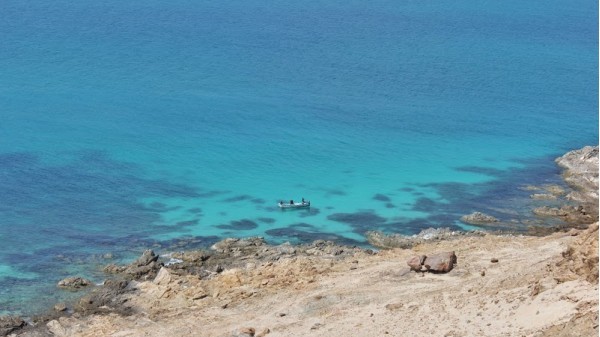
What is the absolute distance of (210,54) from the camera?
4087 inches

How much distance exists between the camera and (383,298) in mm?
37531

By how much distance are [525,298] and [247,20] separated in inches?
3659

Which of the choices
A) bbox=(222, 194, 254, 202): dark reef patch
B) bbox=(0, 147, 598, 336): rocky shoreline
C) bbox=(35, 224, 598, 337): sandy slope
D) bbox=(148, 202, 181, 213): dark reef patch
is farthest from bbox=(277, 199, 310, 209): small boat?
bbox=(35, 224, 598, 337): sandy slope

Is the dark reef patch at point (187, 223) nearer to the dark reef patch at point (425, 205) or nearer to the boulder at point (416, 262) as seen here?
the dark reef patch at point (425, 205)

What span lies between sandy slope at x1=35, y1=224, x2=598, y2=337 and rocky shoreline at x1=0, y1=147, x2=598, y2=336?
3.9 inches

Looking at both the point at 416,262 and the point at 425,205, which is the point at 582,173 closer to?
the point at 425,205

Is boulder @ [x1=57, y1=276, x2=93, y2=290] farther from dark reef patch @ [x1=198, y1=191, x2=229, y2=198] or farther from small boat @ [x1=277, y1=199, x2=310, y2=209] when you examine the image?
dark reef patch @ [x1=198, y1=191, x2=229, y2=198]

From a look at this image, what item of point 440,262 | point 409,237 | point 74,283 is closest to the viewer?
point 440,262

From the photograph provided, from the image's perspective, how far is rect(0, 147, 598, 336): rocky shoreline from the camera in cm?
3938

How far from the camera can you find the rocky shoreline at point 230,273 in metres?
39.4

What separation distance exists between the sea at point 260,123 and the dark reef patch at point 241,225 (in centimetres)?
13

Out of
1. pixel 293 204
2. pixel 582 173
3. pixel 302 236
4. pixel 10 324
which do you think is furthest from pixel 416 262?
pixel 582 173

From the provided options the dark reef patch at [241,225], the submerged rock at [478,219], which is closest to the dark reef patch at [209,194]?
the dark reef patch at [241,225]

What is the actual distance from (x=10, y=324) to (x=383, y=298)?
55.0 feet
